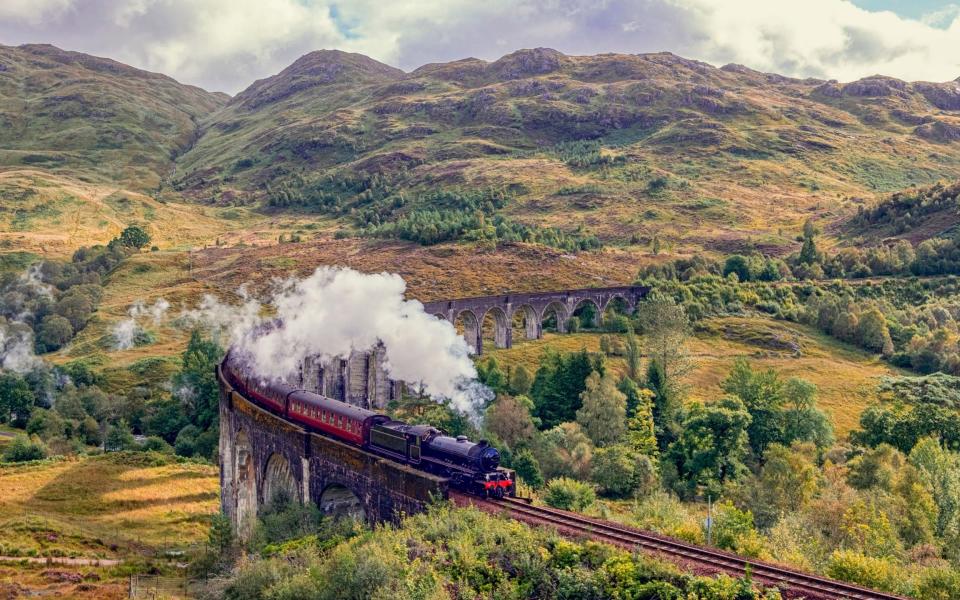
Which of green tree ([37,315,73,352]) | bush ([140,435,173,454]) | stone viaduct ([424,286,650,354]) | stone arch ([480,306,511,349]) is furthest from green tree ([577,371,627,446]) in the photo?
green tree ([37,315,73,352])

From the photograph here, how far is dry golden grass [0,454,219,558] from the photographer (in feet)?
141

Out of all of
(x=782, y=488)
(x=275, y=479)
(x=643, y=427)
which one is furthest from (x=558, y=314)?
(x=275, y=479)

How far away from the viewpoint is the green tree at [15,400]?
74.7 meters

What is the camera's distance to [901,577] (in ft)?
80.0

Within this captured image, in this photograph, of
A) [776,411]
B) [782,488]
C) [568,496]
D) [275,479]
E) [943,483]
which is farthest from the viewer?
[776,411]

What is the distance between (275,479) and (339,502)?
6277 mm

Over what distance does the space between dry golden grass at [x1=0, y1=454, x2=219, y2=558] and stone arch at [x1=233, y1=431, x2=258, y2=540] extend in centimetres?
428

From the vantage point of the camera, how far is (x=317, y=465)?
3519cm

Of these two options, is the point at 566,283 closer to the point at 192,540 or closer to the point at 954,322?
the point at 954,322

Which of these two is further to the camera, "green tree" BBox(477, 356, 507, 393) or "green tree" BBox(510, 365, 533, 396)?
"green tree" BBox(510, 365, 533, 396)

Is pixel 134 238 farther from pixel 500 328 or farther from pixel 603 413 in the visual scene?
pixel 603 413

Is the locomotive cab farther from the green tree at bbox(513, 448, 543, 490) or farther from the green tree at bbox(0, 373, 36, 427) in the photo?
the green tree at bbox(0, 373, 36, 427)

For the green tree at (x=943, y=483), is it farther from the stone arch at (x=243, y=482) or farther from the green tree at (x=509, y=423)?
the stone arch at (x=243, y=482)

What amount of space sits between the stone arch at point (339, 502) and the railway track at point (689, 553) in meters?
9.07
